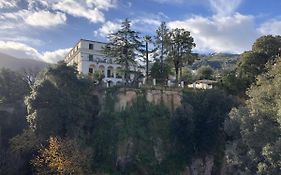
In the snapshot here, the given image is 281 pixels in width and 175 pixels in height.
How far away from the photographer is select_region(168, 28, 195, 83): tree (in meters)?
45.3

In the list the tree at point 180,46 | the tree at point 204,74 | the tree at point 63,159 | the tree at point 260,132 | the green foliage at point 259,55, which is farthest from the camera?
the tree at point 204,74

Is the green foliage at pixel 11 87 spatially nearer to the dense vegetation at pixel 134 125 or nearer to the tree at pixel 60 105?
the dense vegetation at pixel 134 125

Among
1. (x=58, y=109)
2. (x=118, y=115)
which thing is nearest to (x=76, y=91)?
(x=58, y=109)

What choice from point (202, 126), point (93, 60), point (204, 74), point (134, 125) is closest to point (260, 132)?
point (202, 126)

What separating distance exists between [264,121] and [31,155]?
887 inches

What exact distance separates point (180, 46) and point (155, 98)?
9.35 metres

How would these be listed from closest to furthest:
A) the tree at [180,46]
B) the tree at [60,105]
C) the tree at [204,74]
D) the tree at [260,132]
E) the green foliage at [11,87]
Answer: the tree at [260,132]
the tree at [60,105]
the green foliage at [11,87]
the tree at [180,46]
the tree at [204,74]

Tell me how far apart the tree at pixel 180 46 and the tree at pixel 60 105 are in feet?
45.2

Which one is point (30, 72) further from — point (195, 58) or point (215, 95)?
point (215, 95)

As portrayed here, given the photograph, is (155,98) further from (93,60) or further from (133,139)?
(93,60)

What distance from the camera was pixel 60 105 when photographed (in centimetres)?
3466

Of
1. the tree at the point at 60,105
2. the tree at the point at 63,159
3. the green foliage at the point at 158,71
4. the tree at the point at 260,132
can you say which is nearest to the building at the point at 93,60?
the green foliage at the point at 158,71

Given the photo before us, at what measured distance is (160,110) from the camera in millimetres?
39438

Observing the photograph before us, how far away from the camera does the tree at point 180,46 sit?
45.3 meters
